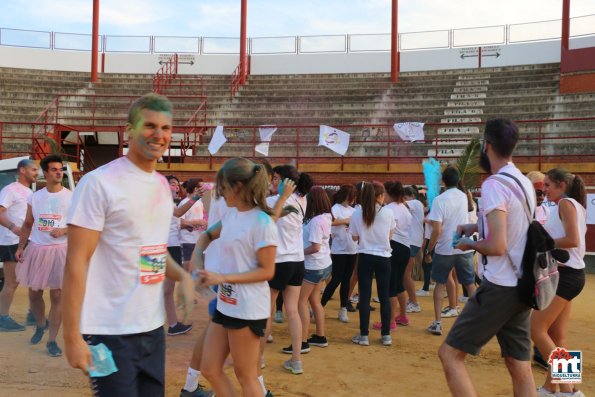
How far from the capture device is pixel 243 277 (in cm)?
309

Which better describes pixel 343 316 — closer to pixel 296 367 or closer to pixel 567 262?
pixel 296 367

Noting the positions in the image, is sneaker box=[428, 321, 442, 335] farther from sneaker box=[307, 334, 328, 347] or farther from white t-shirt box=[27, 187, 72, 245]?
white t-shirt box=[27, 187, 72, 245]

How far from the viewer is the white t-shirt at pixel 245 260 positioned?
3201 mm

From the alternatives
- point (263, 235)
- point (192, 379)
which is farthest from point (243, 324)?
point (192, 379)

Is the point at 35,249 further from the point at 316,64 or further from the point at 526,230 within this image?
the point at 316,64

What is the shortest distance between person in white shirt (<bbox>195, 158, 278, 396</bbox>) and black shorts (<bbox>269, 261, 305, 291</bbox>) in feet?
4.72

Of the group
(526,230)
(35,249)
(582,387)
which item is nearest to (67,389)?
(35,249)

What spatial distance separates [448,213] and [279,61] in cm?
1881

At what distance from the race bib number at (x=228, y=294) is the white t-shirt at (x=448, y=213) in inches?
148

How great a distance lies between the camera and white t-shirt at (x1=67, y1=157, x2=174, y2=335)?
2.23 m

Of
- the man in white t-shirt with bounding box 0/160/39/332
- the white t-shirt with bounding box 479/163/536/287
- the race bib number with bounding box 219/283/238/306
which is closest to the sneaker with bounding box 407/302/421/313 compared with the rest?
the white t-shirt with bounding box 479/163/536/287

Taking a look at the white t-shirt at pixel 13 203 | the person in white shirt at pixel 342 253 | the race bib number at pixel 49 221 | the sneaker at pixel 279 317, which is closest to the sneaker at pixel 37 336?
the race bib number at pixel 49 221

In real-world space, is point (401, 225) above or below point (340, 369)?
above

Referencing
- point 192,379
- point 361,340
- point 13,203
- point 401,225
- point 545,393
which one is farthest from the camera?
point 401,225
